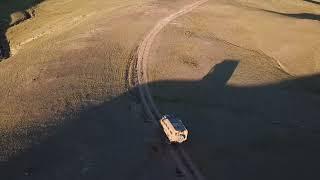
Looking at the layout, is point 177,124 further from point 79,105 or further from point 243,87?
point 243,87

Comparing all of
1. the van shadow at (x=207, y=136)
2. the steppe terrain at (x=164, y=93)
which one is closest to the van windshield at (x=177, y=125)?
the steppe terrain at (x=164, y=93)

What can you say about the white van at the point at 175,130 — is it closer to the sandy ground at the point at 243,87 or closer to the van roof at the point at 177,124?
the van roof at the point at 177,124

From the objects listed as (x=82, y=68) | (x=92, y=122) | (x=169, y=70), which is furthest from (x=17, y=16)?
(x=92, y=122)

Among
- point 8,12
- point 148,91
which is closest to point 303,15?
point 148,91

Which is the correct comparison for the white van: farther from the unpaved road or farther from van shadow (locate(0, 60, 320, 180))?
van shadow (locate(0, 60, 320, 180))

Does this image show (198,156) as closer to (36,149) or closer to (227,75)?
(36,149)
